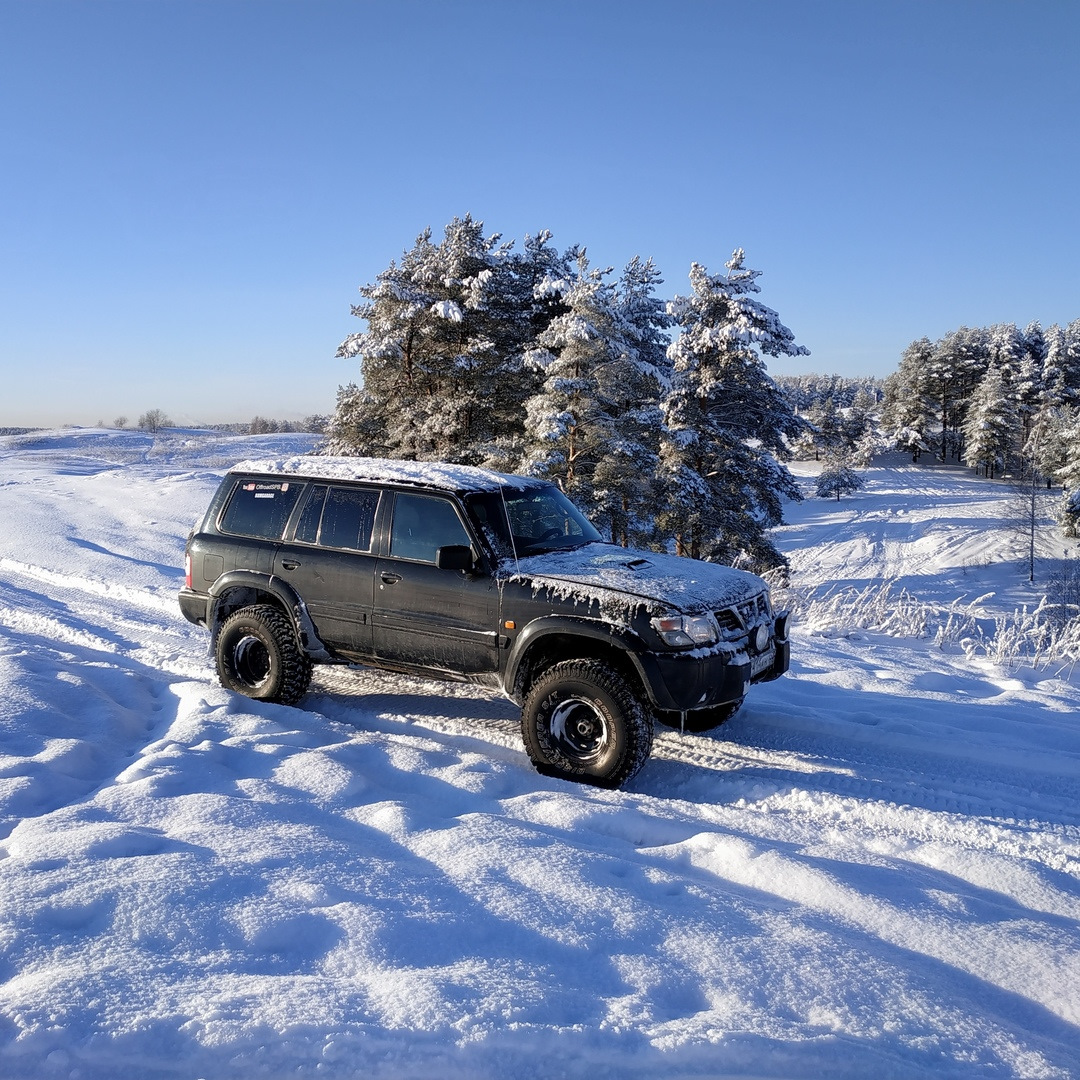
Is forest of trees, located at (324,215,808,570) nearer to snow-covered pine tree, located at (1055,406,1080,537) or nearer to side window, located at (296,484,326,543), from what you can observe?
side window, located at (296,484,326,543)

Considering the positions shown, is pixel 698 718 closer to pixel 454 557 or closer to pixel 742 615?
pixel 742 615

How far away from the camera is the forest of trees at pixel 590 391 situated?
62.7 ft

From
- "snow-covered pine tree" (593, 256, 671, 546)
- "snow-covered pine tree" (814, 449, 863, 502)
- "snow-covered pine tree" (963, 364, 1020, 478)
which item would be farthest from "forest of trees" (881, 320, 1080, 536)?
"snow-covered pine tree" (593, 256, 671, 546)

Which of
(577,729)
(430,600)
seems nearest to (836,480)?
(430,600)

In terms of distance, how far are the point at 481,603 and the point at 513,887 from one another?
2388 millimetres

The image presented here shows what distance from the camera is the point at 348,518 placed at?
621cm

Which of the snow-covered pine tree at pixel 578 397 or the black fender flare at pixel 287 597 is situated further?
the snow-covered pine tree at pixel 578 397

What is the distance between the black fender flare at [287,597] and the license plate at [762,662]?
336cm

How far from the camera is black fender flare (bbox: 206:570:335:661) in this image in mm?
6305

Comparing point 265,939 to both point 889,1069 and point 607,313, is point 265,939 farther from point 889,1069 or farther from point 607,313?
point 607,313

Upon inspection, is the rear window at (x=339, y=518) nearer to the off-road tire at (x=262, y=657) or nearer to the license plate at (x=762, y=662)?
the off-road tire at (x=262, y=657)

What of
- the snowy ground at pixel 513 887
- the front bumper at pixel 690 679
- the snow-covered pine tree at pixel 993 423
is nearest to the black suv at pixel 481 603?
the front bumper at pixel 690 679

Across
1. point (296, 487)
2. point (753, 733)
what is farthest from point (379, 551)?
point (753, 733)

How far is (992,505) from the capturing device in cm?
5122
